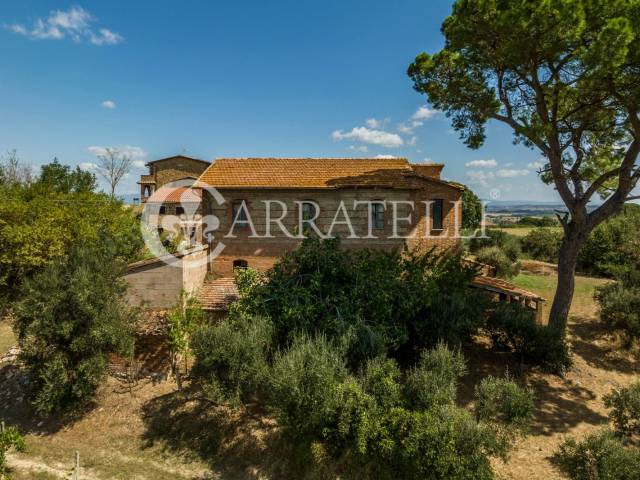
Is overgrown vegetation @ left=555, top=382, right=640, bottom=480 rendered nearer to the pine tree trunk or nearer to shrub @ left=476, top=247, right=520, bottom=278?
the pine tree trunk

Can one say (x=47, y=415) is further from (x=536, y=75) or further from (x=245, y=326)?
(x=536, y=75)

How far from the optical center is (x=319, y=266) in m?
11.8

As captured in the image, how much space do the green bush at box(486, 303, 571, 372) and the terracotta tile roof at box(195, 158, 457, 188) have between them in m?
7.18

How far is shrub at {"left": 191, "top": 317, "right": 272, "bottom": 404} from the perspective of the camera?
27.6 feet

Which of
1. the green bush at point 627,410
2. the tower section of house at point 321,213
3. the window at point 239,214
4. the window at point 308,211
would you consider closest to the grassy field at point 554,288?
the tower section of house at point 321,213

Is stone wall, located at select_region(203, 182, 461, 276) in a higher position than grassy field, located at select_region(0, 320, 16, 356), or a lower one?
higher

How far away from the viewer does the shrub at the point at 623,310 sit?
12812 millimetres

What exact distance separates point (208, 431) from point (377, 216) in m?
11.3

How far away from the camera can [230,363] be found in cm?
841

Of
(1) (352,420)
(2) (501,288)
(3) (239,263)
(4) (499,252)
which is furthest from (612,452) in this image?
(4) (499,252)

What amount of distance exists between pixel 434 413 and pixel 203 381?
18.2 ft

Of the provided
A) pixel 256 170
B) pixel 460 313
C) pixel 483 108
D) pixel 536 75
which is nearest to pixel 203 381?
pixel 460 313

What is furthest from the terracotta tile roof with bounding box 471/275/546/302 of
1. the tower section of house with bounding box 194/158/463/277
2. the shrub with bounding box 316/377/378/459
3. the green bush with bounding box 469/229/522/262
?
the green bush with bounding box 469/229/522/262

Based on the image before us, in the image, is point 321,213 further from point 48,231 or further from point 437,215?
point 48,231
